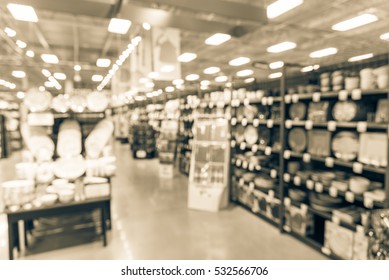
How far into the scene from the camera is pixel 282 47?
8.52 m

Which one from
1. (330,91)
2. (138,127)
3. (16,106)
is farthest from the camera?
(16,106)

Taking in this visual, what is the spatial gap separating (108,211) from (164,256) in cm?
104

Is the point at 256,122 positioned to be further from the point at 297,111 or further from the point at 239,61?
the point at 239,61

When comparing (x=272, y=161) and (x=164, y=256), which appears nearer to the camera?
(x=164, y=256)

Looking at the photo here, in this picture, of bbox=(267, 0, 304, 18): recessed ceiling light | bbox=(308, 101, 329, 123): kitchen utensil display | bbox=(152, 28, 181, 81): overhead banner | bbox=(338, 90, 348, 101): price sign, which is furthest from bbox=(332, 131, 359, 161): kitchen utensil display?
bbox=(267, 0, 304, 18): recessed ceiling light

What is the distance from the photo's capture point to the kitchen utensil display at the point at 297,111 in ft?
11.2

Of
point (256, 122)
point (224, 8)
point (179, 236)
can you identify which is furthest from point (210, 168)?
point (224, 8)

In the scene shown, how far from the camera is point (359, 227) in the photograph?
8.61ft

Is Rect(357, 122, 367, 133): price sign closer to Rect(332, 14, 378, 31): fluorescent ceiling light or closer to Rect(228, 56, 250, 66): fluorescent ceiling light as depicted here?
Rect(332, 14, 378, 31): fluorescent ceiling light

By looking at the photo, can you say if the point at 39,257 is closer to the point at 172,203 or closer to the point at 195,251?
the point at 195,251

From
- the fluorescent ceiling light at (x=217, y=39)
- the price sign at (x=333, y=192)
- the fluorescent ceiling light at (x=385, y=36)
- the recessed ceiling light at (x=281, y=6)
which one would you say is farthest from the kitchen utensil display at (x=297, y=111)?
the fluorescent ceiling light at (x=385, y=36)

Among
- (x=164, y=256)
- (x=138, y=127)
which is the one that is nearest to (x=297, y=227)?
(x=164, y=256)

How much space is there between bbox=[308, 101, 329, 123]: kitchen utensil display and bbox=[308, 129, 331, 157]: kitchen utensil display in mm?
155

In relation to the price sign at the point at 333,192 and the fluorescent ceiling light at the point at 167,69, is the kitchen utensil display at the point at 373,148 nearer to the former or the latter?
the price sign at the point at 333,192
